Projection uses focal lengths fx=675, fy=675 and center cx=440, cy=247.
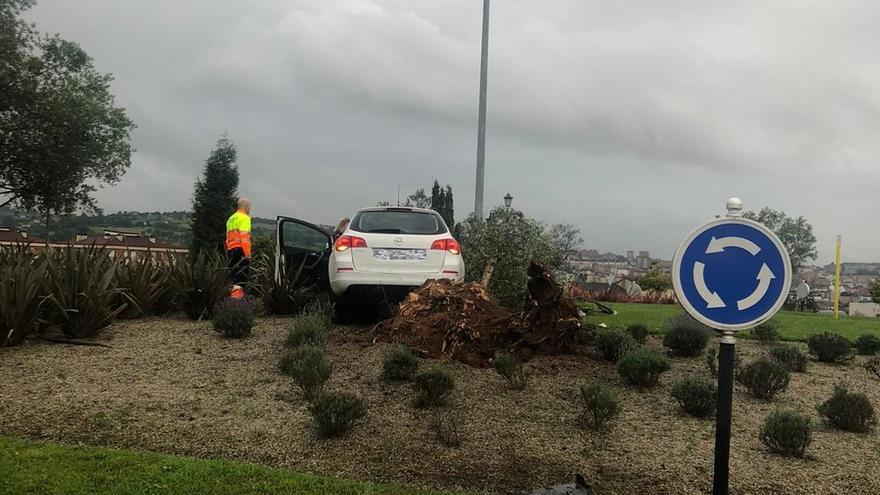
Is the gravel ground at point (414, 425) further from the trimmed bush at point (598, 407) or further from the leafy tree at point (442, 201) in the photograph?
the leafy tree at point (442, 201)

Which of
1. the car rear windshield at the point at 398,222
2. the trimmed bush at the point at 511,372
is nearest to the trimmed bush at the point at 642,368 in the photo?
the trimmed bush at the point at 511,372

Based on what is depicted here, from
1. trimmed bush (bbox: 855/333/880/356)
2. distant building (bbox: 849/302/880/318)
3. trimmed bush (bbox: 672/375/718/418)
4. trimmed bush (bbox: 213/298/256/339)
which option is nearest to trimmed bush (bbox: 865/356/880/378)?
trimmed bush (bbox: 855/333/880/356)

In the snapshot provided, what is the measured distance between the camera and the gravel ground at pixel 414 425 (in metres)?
4.11

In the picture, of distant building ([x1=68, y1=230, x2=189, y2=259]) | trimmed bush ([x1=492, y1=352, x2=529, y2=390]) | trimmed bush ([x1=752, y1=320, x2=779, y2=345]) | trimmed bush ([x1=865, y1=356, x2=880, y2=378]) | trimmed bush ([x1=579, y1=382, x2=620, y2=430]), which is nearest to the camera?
trimmed bush ([x1=579, y1=382, x2=620, y2=430])

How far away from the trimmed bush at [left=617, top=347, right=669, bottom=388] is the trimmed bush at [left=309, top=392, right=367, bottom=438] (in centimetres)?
261

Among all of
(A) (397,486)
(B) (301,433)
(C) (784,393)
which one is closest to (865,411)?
(C) (784,393)

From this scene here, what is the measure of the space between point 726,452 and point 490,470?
4.71ft

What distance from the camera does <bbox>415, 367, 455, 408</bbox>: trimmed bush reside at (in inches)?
201

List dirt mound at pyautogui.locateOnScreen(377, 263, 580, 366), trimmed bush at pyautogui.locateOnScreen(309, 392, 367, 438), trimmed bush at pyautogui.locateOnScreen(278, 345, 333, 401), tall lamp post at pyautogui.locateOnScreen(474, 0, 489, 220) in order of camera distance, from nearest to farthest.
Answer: trimmed bush at pyautogui.locateOnScreen(309, 392, 367, 438) < trimmed bush at pyautogui.locateOnScreen(278, 345, 333, 401) < dirt mound at pyautogui.locateOnScreen(377, 263, 580, 366) < tall lamp post at pyautogui.locateOnScreen(474, 0, 489, 220)

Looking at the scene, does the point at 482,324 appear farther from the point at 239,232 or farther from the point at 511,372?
the point at 239,232

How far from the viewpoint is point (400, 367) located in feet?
18.9

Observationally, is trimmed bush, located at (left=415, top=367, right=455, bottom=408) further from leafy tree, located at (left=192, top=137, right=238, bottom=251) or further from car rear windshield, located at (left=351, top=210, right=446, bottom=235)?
leafy tree, located at (left=192, top=137, right=238, bottom=251)

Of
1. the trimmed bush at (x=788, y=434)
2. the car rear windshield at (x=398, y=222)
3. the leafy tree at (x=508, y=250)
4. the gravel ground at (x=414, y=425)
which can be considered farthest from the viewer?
the leafy tree at (x=508, y=250)

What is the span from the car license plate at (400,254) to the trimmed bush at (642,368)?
10.7ft
